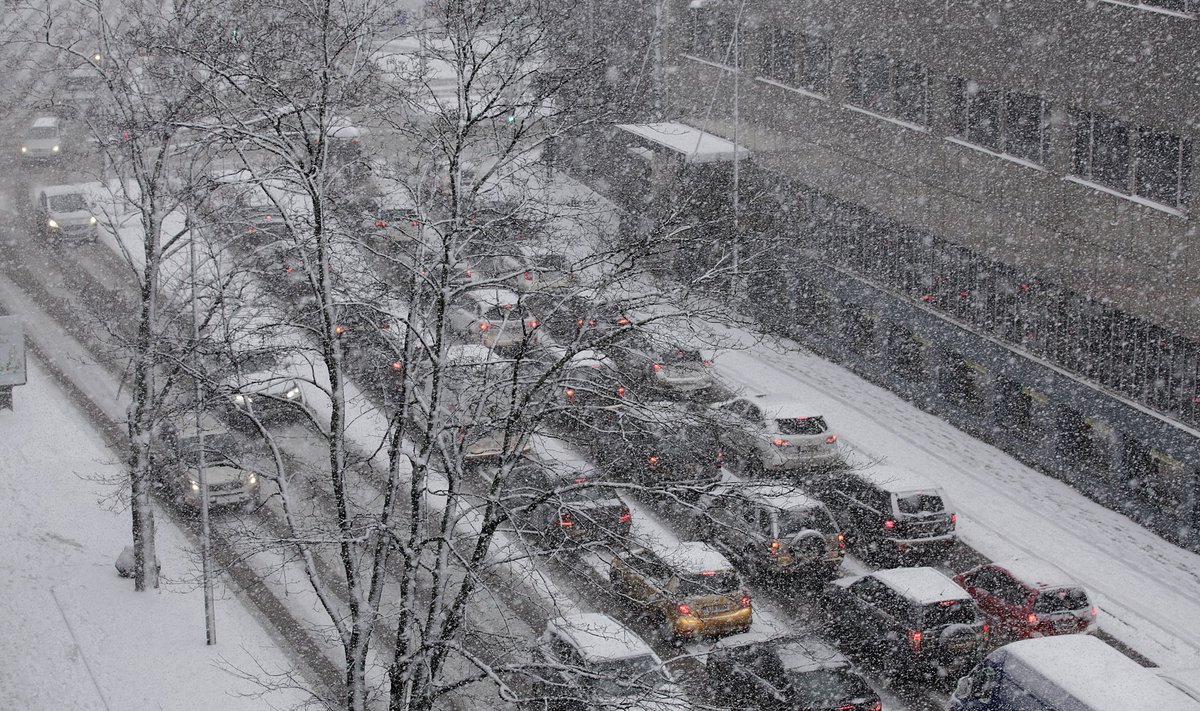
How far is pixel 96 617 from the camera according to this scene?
69.5 feet

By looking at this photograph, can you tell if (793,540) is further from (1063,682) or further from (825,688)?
(1063,682)

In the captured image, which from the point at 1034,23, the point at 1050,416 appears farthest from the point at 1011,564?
the point at 1034,23

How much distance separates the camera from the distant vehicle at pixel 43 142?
48062 millimetres

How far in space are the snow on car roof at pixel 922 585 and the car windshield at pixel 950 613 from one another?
79mm

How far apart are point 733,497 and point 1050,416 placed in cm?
1516

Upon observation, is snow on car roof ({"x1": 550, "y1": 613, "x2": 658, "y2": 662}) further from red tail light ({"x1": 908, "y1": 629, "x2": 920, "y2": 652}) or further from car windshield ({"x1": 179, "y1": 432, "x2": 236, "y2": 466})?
car windshield ({"x1": 179, "y1": 432, "x2": 236, "y2": 466})

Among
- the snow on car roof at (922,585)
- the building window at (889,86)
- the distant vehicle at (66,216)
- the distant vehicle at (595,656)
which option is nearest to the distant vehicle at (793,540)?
the snow on car roof at (922,585)

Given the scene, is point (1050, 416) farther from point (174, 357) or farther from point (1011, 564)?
point (174, 357)

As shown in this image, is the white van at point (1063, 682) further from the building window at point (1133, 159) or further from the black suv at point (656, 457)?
the building window at point (1133, 159)

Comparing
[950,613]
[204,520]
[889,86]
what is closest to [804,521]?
[950,613]

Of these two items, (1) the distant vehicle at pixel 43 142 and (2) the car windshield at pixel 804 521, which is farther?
(1) the distant vehicle at pixel 43 142

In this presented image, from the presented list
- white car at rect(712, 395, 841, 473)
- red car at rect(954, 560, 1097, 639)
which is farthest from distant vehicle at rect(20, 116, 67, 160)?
red car at rect(954, 560, 1097, 639)

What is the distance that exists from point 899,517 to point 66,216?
92.1ft

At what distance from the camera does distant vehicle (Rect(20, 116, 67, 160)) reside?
4806 centimetres
